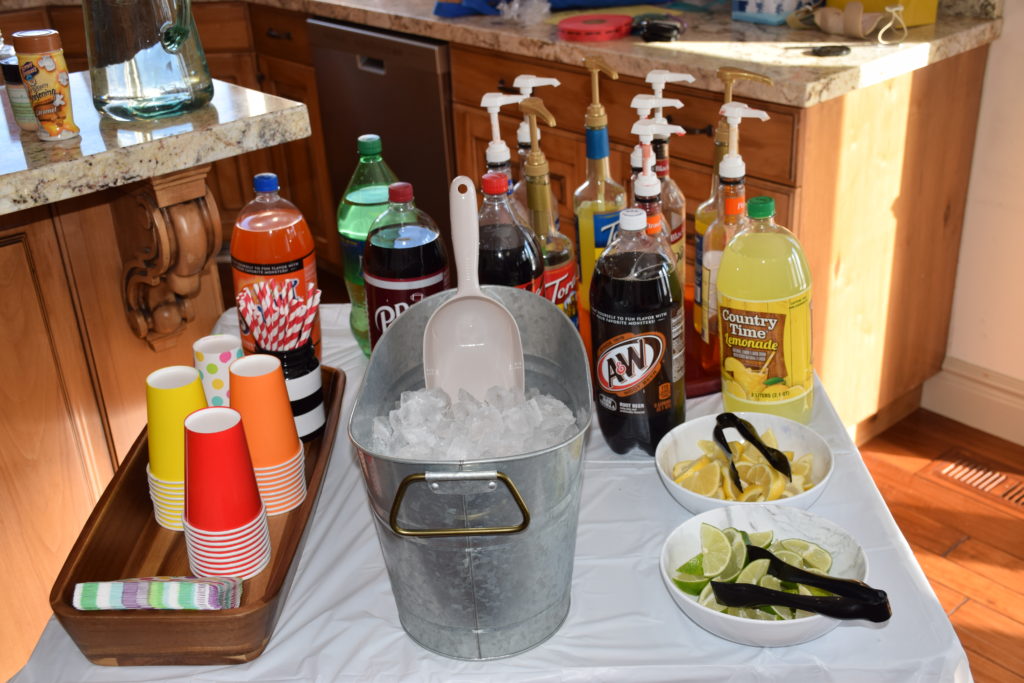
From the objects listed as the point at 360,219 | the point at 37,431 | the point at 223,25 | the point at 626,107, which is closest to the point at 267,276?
the point at 360,219

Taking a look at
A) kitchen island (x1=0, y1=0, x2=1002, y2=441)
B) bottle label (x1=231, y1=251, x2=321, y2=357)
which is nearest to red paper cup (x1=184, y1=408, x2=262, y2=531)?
bottle label (x1=231, y1=251, x2=321, y2=357)

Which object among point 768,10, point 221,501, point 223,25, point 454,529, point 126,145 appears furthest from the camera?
point 223,25

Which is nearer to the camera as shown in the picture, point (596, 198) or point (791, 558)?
→ point (791, 558)

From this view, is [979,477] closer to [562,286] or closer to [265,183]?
[562,286]

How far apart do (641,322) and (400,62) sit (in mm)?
1744

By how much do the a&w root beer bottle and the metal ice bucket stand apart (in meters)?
0.09

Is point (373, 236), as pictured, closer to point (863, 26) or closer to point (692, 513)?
point (692, 513)

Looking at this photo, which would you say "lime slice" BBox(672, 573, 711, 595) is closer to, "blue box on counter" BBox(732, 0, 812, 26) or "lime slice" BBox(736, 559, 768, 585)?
"lime slice" BBox(736, 559, 768, 585)

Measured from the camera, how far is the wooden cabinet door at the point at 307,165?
293cm

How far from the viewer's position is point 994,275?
2.18 meters

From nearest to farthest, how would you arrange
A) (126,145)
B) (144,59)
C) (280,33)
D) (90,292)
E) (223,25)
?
(126,145) < (144,59) < (90,292) < (280,33) < (223,25)

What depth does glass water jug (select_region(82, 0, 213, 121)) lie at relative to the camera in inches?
51.9

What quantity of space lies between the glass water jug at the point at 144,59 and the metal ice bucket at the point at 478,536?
2.43ft

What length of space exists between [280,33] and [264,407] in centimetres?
227
